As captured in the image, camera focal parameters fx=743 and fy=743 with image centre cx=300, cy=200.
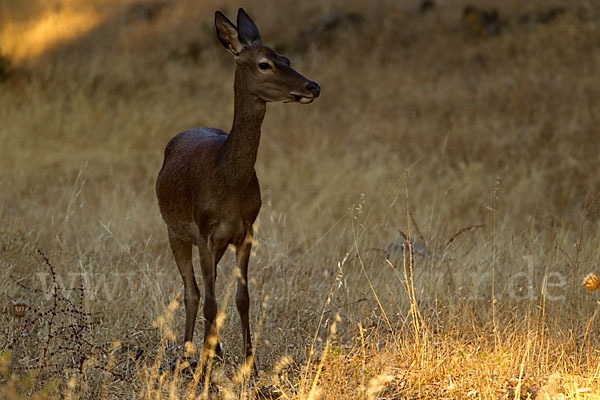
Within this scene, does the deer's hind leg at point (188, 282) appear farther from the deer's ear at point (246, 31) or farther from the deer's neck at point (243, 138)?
the deer's ear at point (246, 31)

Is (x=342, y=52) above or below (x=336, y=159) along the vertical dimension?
above

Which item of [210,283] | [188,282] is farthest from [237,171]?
[188,282]

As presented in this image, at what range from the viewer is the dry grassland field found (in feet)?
15.1

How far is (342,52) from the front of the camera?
16.8 m

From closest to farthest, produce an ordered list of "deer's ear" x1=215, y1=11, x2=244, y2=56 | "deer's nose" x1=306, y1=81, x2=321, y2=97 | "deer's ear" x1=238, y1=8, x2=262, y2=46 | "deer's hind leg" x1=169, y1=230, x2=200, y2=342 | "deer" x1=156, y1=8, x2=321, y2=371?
"deer's nose" x1=306, y1=81, x2=321, y2=97 < "deer" x1=156, y1=8, x2=321, y2=371 < "deer's ear" x1=215, y1=11, x2=244, y2=56 < "deer's ear" x1=238, y1=8, x2=262, y2=46 < "deer's hind leg" x1=169, y1=230, x2=200, y2=342

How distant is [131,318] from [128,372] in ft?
2.60

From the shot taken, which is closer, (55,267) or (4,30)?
(55,267)

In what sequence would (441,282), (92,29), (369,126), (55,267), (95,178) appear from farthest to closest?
(92,29)
(369,126)
(95,178)
(55,267)
(441,282)

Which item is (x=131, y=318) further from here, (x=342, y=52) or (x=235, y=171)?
(x=342, y=52)

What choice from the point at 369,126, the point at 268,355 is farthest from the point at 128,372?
the point at 369,126

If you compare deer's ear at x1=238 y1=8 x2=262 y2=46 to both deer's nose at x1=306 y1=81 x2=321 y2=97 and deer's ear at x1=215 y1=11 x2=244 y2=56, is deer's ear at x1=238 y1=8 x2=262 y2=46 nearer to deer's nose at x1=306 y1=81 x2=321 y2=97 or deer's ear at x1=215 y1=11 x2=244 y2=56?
deer's ear at x1=215 y1=11 x2=244 y2=56

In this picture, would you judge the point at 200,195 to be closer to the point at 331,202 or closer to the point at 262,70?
the point at 262,70

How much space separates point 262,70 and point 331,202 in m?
5.90

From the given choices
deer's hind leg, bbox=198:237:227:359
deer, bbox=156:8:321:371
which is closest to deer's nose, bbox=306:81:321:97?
deer, bbox=156:8:321:371
